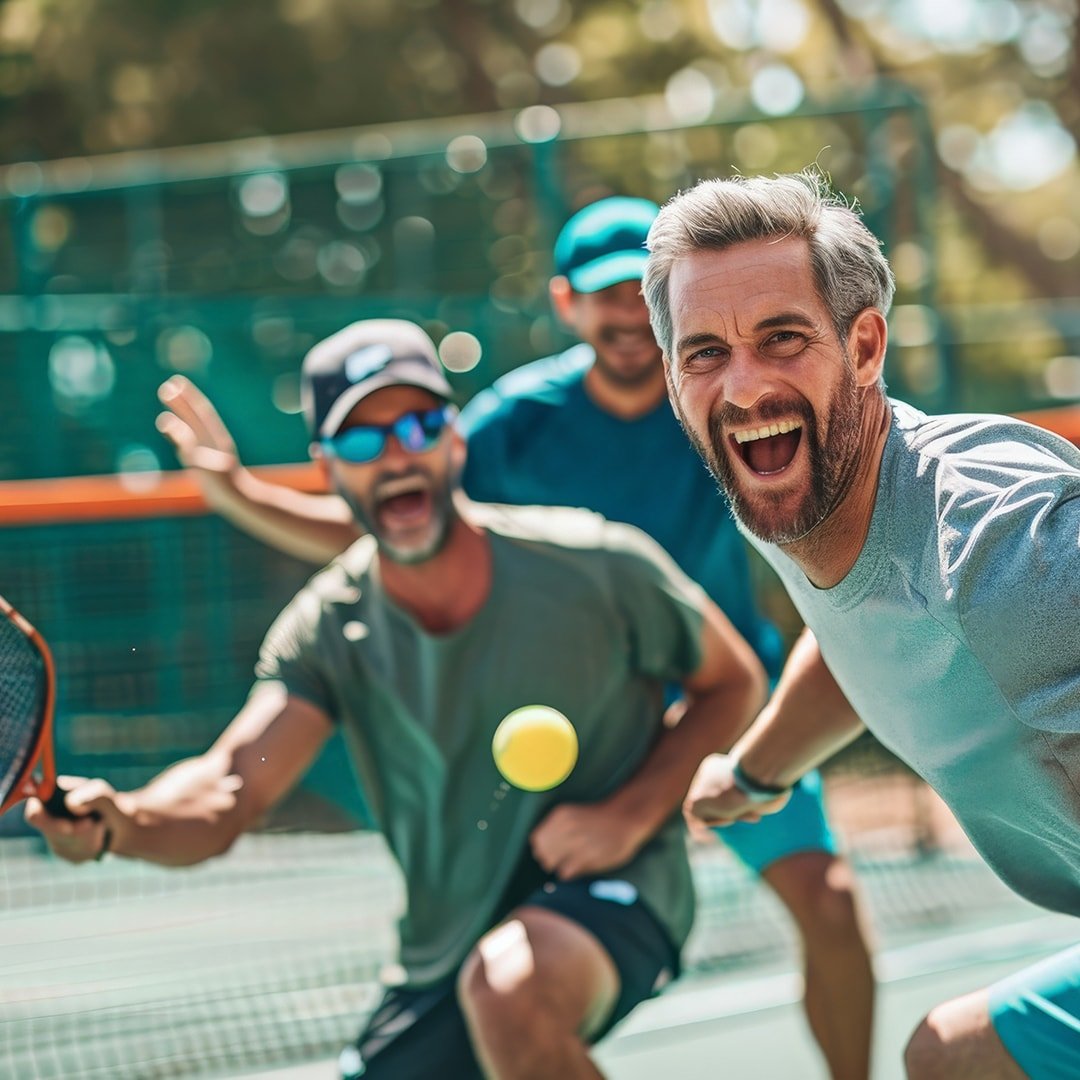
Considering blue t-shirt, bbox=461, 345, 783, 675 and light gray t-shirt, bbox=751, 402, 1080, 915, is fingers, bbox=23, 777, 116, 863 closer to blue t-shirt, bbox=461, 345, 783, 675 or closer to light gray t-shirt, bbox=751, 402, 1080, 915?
light gray t-shirt, bbox=751, 402, 1080, 915

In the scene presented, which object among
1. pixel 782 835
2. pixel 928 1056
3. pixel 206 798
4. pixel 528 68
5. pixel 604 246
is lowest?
pixel 782 835

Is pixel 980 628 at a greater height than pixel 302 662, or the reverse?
pixel 980 628

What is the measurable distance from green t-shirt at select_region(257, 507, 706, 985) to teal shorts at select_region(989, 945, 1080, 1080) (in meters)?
0.96

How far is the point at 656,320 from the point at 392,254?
8.02 m

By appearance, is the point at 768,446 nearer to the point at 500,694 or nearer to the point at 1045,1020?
the point at 1045,1020

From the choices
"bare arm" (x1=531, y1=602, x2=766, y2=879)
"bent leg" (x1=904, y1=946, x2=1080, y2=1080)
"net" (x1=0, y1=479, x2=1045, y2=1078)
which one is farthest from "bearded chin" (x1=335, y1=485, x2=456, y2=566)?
"net" (x1=0, y1=479, x2=1045, y2=1078)

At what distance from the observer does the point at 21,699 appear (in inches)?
119

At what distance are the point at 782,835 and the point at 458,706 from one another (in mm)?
1004

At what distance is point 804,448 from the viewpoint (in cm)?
227

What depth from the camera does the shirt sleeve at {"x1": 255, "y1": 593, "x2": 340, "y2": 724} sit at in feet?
11.4

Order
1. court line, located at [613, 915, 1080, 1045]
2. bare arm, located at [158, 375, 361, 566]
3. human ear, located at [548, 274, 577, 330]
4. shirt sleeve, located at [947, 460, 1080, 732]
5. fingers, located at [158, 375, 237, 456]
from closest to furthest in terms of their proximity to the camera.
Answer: shirt sleeve, located at [947, 460, 1080, 732] < bare arm, located at [158, 375, 361, 566] < fingers, located at [158, 375, 237, 456] < human ear, located at [548, 274, 577, 330] < court line, located at [613, 915, 1080, 1045]

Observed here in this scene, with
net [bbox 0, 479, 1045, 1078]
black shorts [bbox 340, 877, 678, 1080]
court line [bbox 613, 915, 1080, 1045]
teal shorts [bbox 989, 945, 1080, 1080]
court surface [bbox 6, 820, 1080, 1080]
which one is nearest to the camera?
teal shorts [bbox 989, 945, 1080, 1080]

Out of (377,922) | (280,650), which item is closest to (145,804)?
(280,650)

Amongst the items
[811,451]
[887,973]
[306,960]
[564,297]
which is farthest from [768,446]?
[306,960]
